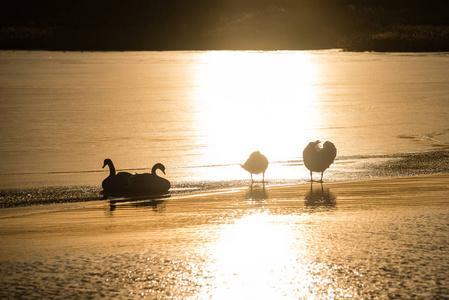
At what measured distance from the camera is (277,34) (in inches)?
3243

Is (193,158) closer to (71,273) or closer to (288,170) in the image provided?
(288,170)

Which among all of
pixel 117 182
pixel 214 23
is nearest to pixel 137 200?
pixel 117 182

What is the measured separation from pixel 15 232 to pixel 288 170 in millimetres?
5143

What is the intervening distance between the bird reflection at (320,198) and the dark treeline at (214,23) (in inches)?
2225

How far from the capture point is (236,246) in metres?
7.75

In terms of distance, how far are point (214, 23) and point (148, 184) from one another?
7949 centimetres

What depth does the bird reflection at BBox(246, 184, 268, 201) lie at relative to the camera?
10.2m

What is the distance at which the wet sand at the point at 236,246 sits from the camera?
6.50 metres

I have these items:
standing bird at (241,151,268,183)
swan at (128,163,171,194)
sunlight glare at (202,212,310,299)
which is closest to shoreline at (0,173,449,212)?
swan at (128,163,171,194)

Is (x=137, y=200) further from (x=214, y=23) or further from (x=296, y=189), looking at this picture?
(x=214, y=23)

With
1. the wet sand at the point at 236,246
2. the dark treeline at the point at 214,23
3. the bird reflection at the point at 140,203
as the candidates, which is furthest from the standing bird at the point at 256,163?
the dark treeline at the point at 214,23

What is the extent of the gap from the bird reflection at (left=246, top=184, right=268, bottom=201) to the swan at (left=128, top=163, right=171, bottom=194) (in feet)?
3.79

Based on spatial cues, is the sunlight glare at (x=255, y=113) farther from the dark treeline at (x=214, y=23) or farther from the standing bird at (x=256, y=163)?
the dark treeline at (x=214, y=23)

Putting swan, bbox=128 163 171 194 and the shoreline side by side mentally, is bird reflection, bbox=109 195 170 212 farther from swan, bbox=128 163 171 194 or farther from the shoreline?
swan, bbox=128 163 171 194
